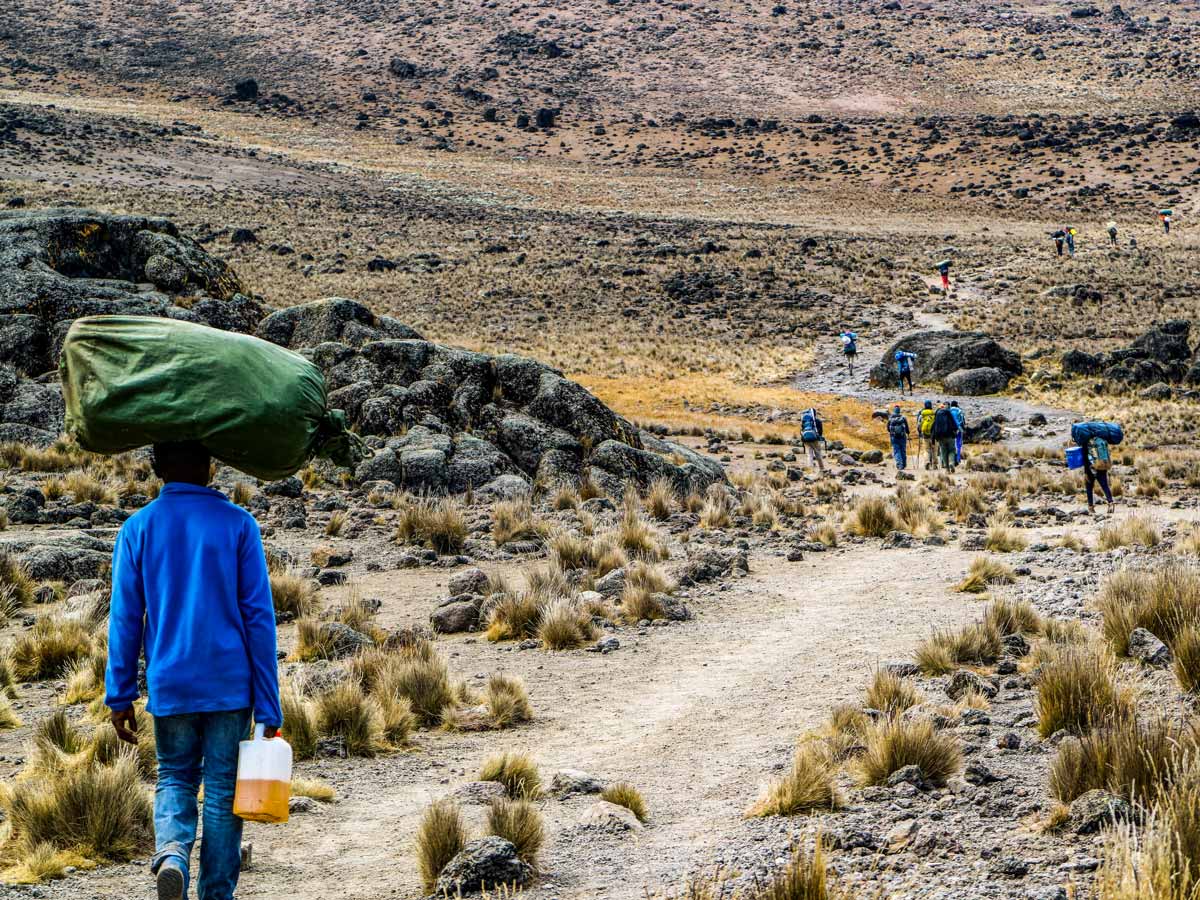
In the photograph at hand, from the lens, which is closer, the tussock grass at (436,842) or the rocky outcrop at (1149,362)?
the tussock grass at (436,842)

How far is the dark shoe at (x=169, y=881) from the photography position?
3.51 meters

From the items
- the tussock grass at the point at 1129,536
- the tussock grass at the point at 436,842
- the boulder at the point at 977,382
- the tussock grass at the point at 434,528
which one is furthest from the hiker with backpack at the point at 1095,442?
the boulder at the point at 977,382

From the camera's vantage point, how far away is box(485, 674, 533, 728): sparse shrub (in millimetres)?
7680

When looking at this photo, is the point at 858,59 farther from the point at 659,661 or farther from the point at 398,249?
the point at 659,661

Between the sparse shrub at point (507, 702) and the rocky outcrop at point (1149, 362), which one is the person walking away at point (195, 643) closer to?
the sparse shrub at point (507, 702)

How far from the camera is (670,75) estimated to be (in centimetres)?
11081

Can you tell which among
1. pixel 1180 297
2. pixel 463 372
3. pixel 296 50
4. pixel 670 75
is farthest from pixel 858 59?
pixel 463 372

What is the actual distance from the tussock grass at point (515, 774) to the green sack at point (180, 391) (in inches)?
112

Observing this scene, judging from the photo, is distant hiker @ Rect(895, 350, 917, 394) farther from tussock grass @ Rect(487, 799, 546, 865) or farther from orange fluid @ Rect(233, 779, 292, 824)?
orange fluid @ Rect(233, 779, 292, 824)

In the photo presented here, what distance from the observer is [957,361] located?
41.7 meters

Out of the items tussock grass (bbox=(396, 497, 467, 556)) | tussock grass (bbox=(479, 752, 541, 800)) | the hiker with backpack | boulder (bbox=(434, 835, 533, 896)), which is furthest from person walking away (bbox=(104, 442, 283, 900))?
the hiker with backpack

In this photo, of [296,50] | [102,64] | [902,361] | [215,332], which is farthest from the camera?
[296,50]

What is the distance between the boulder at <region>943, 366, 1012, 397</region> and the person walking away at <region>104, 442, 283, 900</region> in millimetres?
38686

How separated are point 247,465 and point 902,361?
1440 inches
